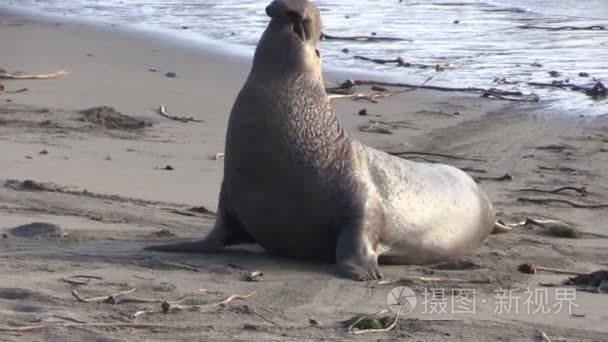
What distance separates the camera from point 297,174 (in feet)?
19.0

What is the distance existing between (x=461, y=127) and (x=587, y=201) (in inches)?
105

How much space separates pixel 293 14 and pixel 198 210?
163cm

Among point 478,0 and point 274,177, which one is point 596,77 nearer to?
point 274,177

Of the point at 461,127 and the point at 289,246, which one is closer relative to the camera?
the point at 289,246

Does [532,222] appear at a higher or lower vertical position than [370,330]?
lower

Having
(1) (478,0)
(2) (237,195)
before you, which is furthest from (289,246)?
(1) (478,0)

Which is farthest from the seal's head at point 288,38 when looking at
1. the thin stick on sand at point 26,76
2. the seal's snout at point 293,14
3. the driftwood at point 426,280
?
the thin stick on sand at point 26,76

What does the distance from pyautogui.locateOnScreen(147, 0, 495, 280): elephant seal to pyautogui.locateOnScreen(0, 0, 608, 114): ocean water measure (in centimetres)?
557

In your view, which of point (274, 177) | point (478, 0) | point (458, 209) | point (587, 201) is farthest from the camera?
Answer: point (478, 0)

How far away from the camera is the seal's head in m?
5.84

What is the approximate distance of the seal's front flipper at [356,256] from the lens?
18.5ft

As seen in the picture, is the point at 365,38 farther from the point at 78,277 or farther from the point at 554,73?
the point at 78,277

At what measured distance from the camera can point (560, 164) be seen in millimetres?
9047

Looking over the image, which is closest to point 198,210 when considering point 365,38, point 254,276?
point 254,276
